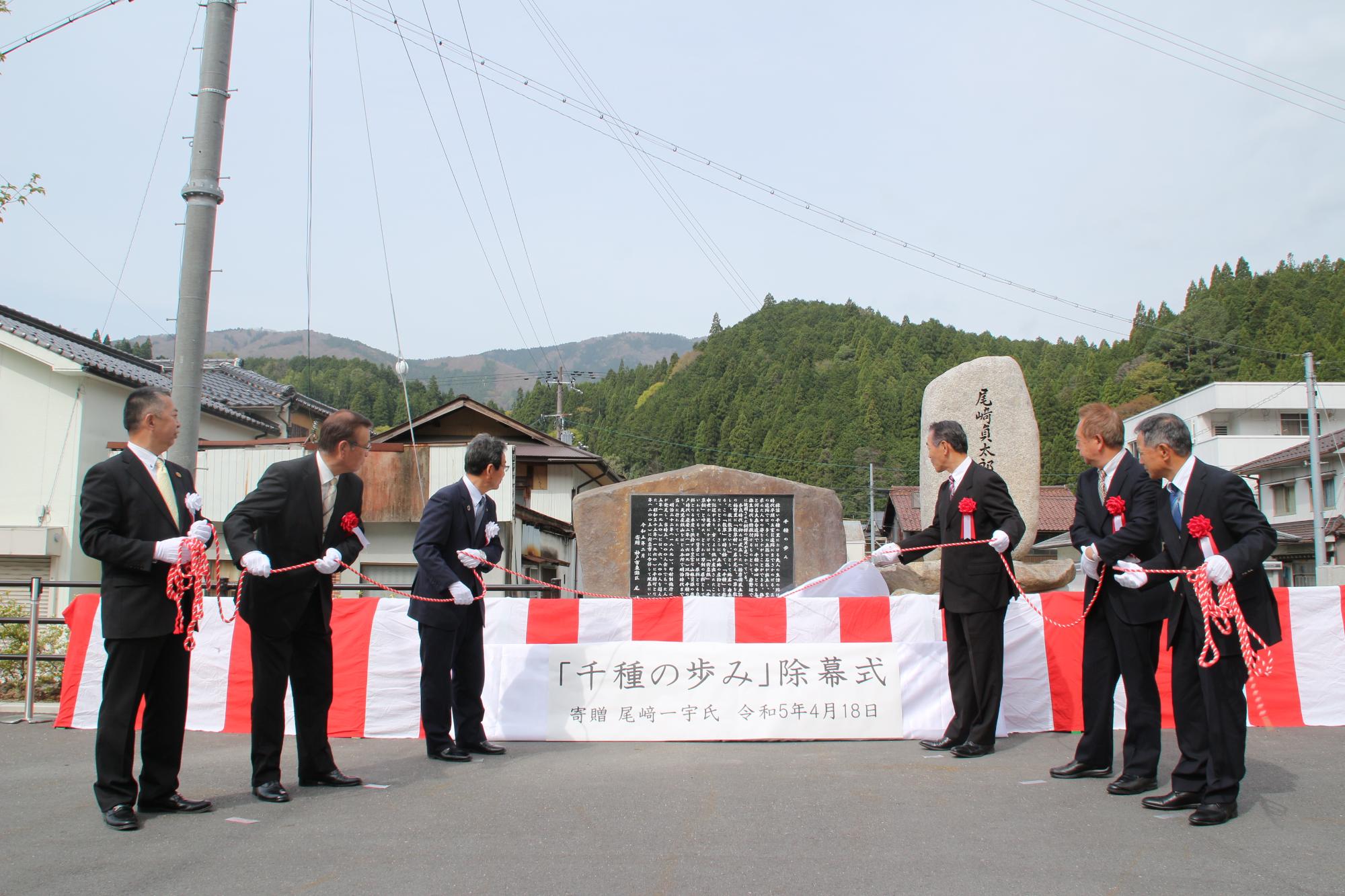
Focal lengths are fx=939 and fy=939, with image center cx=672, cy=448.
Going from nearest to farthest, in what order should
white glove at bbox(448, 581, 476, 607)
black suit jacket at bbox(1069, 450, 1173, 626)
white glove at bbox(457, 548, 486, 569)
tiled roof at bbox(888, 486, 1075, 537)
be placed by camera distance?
black suit jacket at bbox(1069, 450, 1173, 626) → white glove at bbox(448, 581, 476, 607) → white glove at bbox(457, 548, 486, 569) → tiled roof at bbox(888, 486, 1075, 537)

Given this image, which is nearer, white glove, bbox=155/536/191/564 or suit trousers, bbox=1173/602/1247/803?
suit trousers, bbox=1173/602/1247/803

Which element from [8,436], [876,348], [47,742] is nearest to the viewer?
[47,742]

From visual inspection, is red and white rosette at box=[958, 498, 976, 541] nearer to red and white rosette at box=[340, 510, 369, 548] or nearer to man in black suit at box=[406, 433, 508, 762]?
man in black suit at box=[406, 433, 508, 762]

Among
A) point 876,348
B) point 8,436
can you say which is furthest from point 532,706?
point 876,348

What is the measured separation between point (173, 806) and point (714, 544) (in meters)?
5.27

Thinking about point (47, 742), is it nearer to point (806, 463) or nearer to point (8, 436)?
point (8, 436)

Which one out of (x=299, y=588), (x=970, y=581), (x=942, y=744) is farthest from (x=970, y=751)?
(x=299, y=588)

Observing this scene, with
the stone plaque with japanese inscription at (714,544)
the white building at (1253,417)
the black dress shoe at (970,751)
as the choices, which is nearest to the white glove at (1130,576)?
the black dress shoe at (970,751)

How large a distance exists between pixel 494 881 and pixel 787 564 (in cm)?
575

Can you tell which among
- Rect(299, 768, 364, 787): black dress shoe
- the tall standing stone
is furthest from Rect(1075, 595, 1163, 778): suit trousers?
the tall standing stone

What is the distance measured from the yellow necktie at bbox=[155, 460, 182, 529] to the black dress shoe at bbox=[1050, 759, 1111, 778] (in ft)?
14.2

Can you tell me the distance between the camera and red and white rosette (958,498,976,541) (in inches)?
211

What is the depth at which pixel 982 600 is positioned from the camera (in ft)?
17.1

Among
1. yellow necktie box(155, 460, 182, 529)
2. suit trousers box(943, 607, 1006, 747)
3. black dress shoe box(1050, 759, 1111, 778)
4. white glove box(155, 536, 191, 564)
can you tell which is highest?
yellow necktie box(155, 460, 182, 529)
